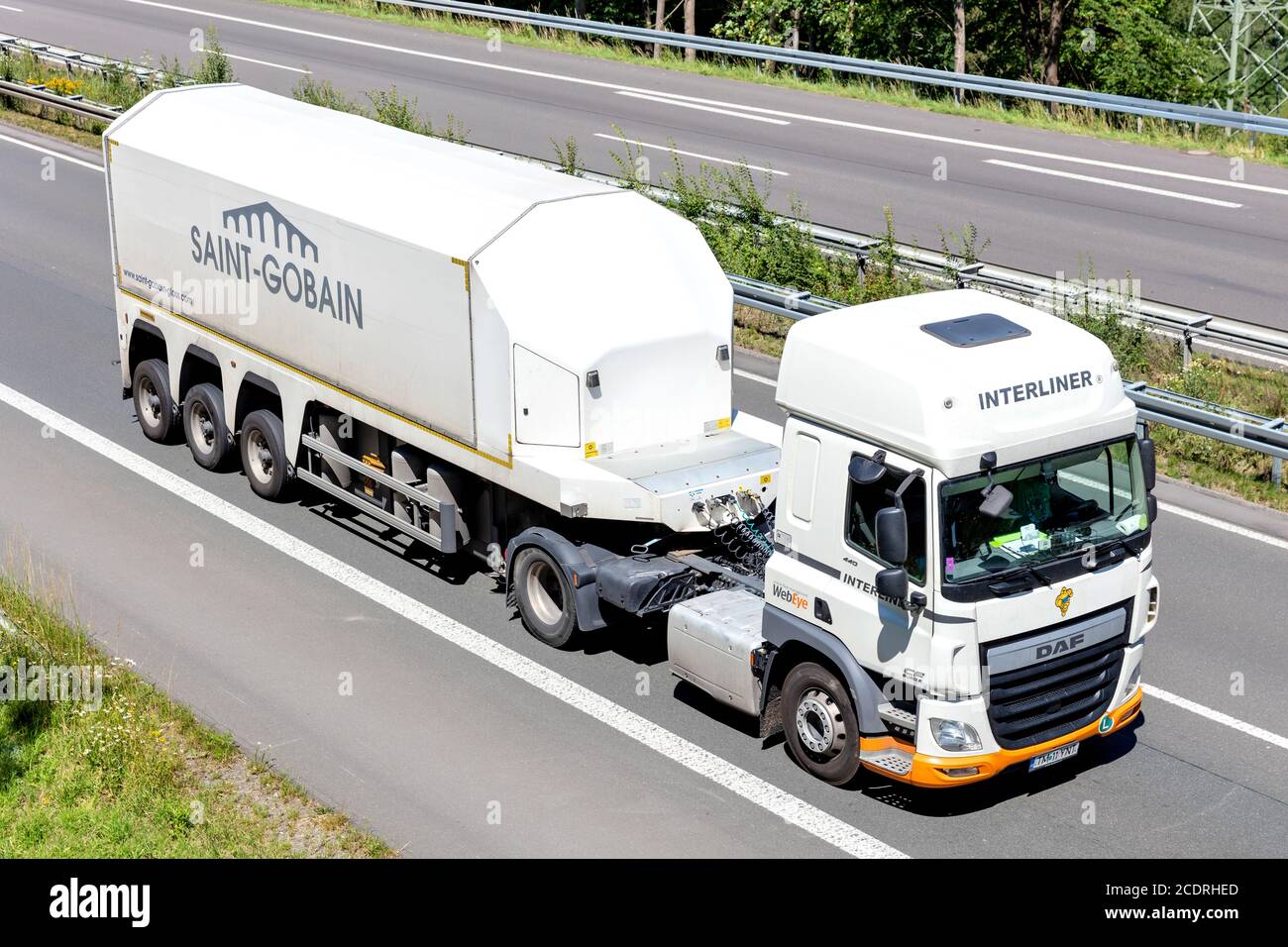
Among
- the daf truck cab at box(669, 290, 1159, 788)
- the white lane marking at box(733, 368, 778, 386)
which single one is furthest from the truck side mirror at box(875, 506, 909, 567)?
the white lane marking at box(733, 368, 778, 386)

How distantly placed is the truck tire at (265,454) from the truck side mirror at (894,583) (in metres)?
6.95

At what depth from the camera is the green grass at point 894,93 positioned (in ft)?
86.9

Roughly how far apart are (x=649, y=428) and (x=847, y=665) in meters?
2.94

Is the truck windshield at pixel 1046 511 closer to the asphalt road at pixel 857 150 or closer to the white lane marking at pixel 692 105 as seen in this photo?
the asphalt road at pixel 857 150

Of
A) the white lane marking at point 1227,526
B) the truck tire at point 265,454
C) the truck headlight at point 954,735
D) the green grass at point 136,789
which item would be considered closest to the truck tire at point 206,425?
the truck tire at point 265,454

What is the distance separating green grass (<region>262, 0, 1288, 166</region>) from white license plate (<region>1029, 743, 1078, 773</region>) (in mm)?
19302

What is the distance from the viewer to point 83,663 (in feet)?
35.7

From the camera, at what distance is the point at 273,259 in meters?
13.0

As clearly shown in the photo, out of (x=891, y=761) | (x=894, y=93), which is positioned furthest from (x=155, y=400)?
(x=894, y=93)

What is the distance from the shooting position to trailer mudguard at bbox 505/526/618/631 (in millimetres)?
10977

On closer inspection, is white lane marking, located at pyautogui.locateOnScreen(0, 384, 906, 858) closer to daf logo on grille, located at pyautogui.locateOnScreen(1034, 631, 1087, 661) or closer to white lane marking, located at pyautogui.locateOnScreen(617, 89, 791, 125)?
daf logo on grille, located at pyautogui.locateOnScreen(1034, 631, 1087, 661)

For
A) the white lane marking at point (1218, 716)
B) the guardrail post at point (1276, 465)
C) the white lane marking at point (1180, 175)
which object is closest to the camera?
the white lane marking at point (1218, 716)
